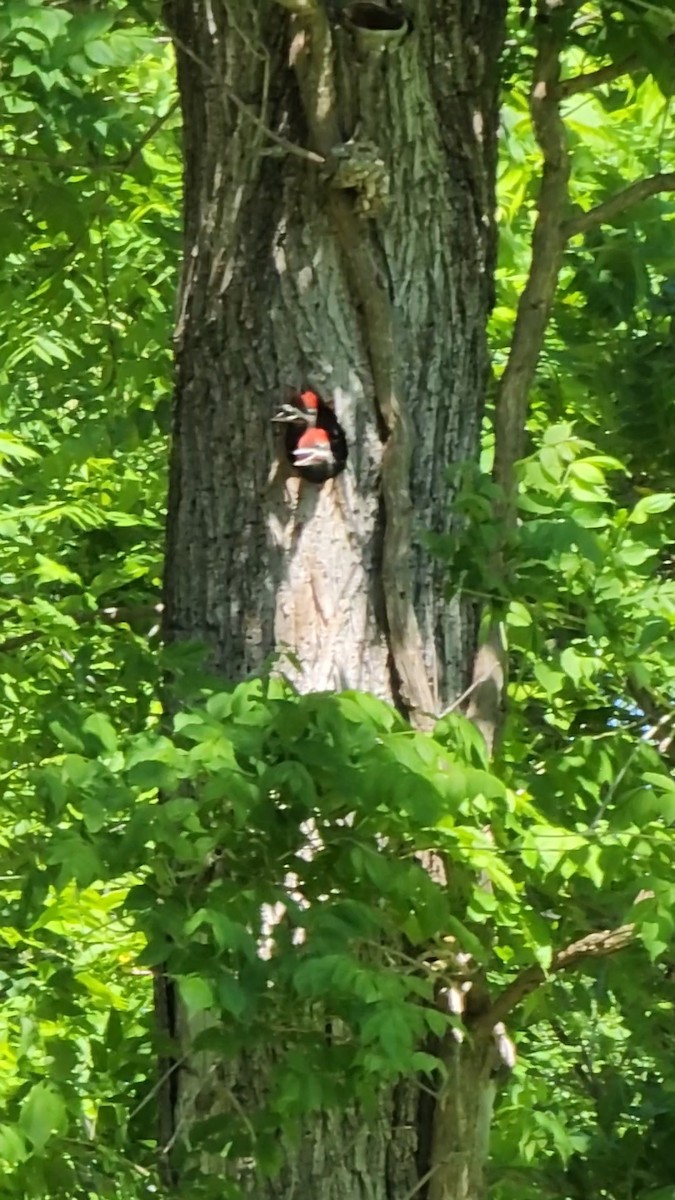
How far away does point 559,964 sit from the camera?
7.50ft

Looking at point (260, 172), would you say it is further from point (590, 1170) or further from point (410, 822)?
point (590, 1170)

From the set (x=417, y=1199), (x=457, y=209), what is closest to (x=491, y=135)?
(x=457, y=209)

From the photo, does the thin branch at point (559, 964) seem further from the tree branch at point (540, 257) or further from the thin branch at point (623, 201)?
the thin branch at point (623, 201)

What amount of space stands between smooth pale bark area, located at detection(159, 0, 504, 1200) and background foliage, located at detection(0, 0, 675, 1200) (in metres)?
0.16

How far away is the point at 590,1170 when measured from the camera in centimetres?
306

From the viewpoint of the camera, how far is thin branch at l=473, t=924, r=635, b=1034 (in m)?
2.21

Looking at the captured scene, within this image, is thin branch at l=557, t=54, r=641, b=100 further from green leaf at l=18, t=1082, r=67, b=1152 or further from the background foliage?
green leaf at l=18, t=1082, r=67, b=1152

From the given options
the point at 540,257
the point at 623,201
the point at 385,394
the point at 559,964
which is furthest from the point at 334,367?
the point at 559,964

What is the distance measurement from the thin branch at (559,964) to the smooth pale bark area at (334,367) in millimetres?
60

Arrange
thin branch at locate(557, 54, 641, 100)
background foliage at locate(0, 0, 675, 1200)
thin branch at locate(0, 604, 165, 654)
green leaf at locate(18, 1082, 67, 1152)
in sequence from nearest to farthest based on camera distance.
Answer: background foliage at locate(0, 0, 675, 1200), green leaf at locate(18, 1082, 67, 1152), thin branch at locate(557, 54, 641, 100), thin branch at locate(0, 604, 165, 654)

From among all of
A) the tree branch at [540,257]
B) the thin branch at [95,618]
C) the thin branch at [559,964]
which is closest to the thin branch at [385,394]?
the tree branch at [540,257]

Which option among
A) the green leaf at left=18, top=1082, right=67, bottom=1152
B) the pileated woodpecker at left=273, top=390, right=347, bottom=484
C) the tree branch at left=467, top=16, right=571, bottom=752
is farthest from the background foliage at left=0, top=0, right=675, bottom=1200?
the pileated woodpecker at left=273, top=390, right=347, bottom=484

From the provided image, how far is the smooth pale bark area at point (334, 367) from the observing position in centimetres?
222

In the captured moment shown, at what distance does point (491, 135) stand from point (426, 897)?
50.1 inches
